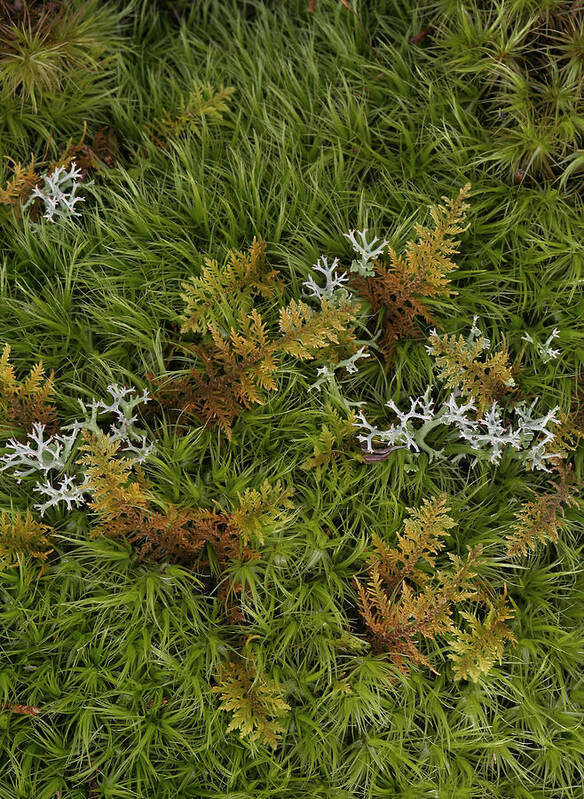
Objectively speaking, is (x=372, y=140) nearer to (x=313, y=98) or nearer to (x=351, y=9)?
(x=313, y=98)

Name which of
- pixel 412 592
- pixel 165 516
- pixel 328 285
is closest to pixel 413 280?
pixel 328 285

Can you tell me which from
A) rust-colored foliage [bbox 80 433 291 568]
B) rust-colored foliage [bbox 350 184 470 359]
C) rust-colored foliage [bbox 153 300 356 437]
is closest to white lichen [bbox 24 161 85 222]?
rust-colored foliage [bbox 153 300 356 437]

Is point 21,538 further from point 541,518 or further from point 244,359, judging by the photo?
point 541,518

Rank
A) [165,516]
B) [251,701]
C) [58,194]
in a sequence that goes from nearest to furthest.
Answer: [251,701] → [165,516] → [58,194]

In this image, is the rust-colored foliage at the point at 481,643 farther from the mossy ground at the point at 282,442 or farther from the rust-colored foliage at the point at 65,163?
the rust-colored foliage at the point at 65,163

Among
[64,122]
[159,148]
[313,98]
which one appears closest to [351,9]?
[313,98]

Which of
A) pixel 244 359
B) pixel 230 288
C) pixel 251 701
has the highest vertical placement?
pixel 230 288

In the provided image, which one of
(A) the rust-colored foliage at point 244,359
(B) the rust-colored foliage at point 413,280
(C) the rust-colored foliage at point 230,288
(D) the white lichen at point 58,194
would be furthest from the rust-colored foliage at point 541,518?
(D) the white lichen at point 58,194
